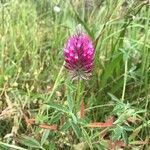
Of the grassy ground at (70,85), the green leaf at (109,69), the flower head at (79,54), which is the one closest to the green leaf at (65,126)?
the grassy ground at (70,85)

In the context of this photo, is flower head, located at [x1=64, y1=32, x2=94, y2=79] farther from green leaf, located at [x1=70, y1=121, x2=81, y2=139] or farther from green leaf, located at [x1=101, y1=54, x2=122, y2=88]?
green leaf, located at [x1=101, y1=54, x2=122, y2=88]

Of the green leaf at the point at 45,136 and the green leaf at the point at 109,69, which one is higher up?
the green leaf at the point at 109,69

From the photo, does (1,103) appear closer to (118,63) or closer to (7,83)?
(7,83)

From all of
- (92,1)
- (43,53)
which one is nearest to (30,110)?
(43,53)

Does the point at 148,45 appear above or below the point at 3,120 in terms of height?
above

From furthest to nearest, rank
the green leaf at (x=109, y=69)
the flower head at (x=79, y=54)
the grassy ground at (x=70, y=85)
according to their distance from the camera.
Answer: the green leaf at (x=109, y=69) < the grassy ground at (x=70, y=85) < the flower head at (x=79, y=54)

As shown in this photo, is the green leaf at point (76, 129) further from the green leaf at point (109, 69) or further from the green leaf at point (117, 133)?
the green leaf at point (109, 69)

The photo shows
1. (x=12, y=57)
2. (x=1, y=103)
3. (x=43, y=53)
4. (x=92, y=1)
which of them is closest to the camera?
(x=1, y=103)
